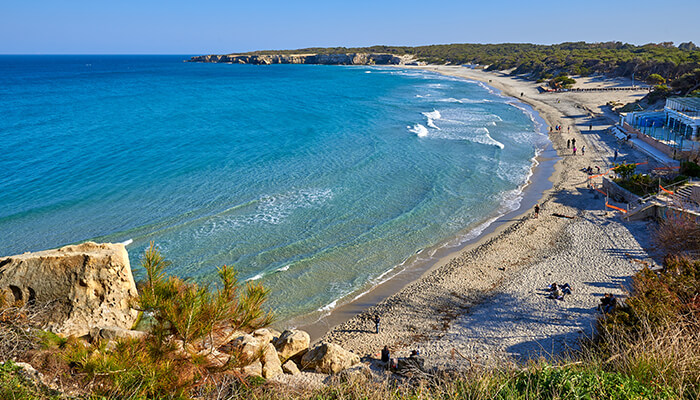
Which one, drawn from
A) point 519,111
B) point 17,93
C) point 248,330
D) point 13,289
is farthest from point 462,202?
point 17,93

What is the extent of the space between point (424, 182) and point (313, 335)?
18274mm

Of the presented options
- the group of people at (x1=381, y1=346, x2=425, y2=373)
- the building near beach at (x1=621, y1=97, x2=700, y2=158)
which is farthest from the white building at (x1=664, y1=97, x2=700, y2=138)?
the group of people at (x1=381, y1=346, x2=425, y2=373)

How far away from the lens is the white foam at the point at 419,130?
4655 centimetres

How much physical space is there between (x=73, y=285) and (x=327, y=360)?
22.6 ft


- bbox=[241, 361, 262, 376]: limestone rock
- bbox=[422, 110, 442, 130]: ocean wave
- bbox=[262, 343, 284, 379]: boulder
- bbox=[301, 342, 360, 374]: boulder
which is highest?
bbox=[422, 110, 442, 130]: ocean wave

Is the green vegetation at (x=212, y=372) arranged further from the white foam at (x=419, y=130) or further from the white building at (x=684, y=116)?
the white foam at (x=419, y=130)

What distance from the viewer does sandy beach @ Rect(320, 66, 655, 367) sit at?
1410cm

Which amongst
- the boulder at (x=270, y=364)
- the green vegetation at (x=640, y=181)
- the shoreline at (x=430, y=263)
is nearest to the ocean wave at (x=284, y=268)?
the shoreline at (x=430, y=263)

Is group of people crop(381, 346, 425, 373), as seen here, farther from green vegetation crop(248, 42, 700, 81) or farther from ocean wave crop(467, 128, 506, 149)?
green vegetation crop(248, 42, 700, 81)

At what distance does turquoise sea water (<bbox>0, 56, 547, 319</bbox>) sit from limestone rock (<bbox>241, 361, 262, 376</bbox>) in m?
6.70

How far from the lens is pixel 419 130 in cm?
4834

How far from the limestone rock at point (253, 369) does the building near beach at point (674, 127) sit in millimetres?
30568

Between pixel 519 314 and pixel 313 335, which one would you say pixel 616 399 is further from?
pixel 313 335

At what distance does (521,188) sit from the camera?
30609 millimetres
